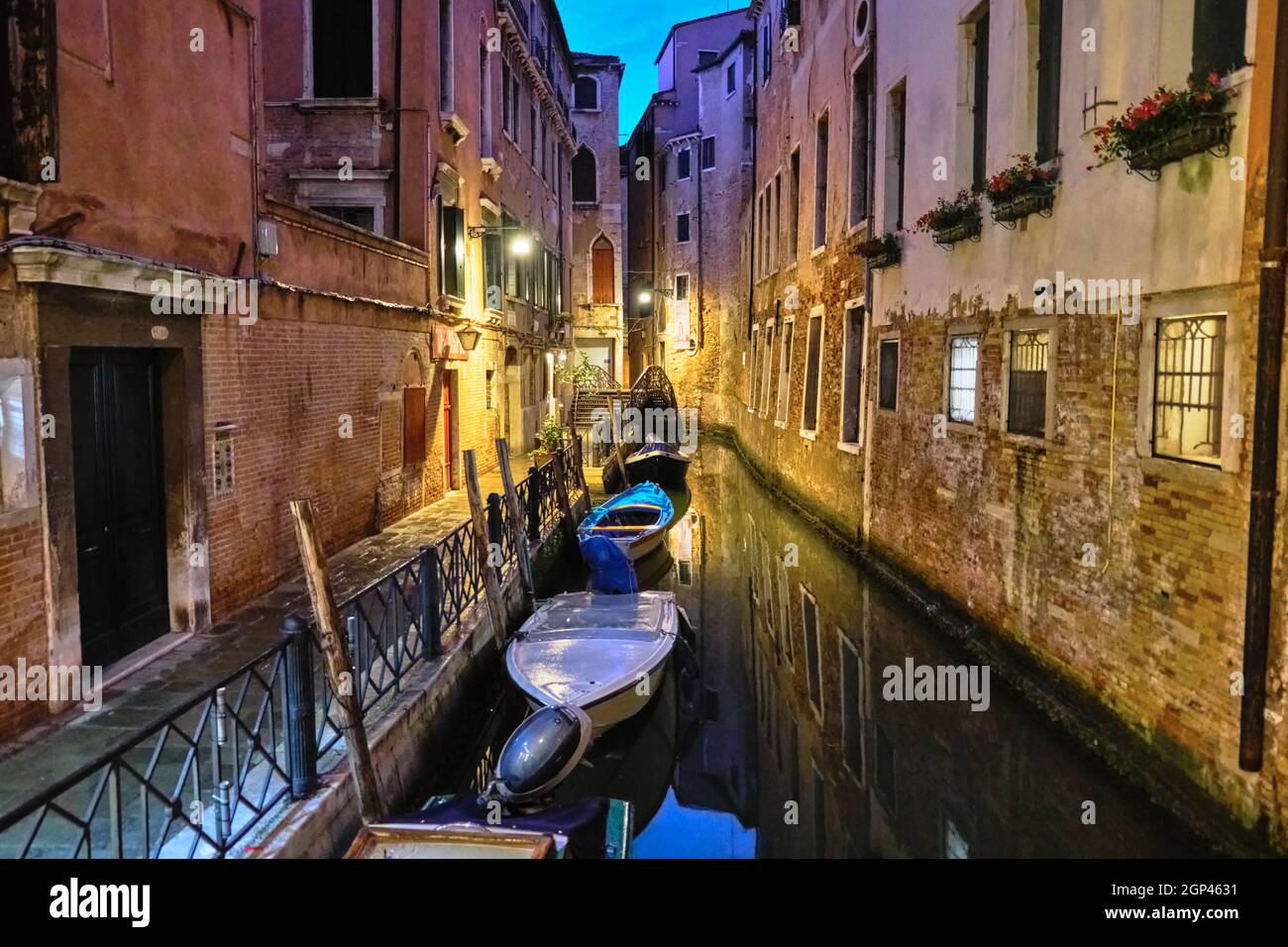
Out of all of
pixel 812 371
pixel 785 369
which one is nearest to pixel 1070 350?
pixel 812 371

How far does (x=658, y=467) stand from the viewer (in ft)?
69.1

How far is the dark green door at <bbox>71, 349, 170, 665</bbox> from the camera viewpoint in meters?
6.07

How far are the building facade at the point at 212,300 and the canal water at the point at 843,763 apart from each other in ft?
8.90

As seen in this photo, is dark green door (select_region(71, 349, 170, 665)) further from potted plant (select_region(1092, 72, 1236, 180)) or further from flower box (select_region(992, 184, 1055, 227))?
flower box (select_region(992, 184, 1055, 227))

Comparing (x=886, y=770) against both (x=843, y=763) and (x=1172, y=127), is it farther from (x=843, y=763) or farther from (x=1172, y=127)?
(x=1172, y=127)

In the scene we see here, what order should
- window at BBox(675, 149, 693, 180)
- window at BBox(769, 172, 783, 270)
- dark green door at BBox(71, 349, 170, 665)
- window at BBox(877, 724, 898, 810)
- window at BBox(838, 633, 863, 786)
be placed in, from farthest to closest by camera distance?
window at BBox(675, 149, 693, 180), window at BBox(769, 172, 783, 270), window at BBox(838, 633, 863, 786), window at BBox(877, 724, 898, 810), dark green door at BBox(71, 349, 170, 665)

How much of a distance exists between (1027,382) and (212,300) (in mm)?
6408

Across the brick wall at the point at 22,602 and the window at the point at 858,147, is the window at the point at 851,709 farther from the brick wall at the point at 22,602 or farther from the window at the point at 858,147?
the window at the point at 858,147

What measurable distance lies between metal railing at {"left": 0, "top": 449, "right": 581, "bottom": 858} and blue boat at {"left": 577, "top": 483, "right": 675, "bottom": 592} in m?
3.86

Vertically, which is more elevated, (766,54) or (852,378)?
(766,54)

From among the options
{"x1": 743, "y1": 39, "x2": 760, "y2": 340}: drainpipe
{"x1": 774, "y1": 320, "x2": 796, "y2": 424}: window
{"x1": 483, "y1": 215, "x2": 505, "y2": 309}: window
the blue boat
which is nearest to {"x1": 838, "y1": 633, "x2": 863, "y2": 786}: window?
the blue boat
